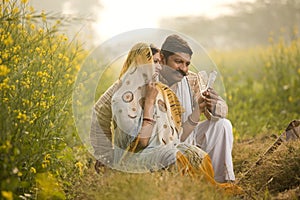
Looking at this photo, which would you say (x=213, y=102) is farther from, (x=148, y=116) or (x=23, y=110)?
(x=23, y=110)

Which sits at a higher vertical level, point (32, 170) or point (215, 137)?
point (215, 137)

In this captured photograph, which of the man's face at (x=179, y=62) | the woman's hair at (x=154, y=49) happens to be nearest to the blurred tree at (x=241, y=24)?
the man's face at (x=179, y=62)

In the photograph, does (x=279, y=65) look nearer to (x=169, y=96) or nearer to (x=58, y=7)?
(x=169, y=96)

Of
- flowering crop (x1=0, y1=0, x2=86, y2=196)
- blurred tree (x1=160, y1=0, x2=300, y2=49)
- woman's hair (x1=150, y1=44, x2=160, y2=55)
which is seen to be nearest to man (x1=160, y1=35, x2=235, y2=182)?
woman's hair (x1=150, y1=44, x2=160, y2=55)

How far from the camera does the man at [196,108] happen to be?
4.08m

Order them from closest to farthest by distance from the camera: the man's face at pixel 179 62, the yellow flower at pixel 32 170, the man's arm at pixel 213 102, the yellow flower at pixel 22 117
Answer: the yellow flower at pixel 22 117 → the yellow flower at pixel 32 170 → the man's face at pixel 179 62 → the man's arm at pixel 213 102

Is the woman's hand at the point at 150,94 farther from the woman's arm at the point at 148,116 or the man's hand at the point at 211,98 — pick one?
the man's hand at the point at 211,98

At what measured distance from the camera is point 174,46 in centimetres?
411

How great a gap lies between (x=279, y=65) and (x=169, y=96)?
4.77 m

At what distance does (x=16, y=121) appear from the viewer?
3438 millimetres

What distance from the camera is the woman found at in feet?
12.4

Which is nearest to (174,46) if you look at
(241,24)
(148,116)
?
(148,116)

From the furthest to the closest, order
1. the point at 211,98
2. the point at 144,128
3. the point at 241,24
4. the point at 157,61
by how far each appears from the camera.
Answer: the point at 241,24 → the point at 211,98 → the point at 157,61 → the point at 144,128

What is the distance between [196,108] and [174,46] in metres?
0.48
